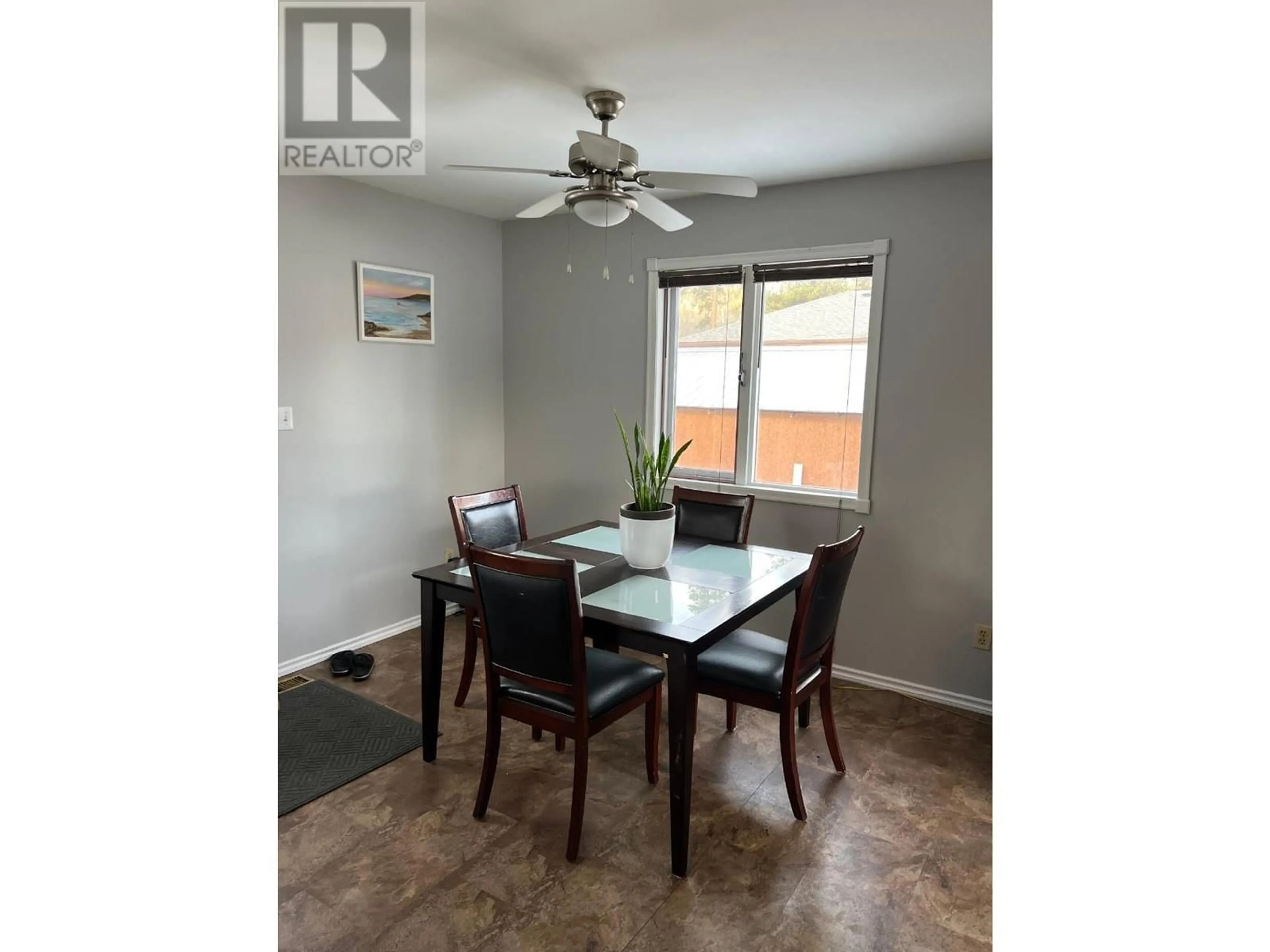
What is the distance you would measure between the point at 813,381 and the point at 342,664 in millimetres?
2608

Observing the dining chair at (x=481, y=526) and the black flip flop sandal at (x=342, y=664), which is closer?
the dining chair at (x=481, y=526)

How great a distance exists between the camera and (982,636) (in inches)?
122

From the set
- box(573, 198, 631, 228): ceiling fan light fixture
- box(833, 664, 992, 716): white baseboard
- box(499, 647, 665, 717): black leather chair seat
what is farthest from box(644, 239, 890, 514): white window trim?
box(499, 647, 665, 717): black leather chair seat

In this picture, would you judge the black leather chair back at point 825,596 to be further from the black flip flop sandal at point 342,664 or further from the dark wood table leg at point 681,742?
the black flip flop sandal at point 342,664

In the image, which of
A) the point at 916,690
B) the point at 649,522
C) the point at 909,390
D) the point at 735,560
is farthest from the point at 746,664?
the point at 909,390

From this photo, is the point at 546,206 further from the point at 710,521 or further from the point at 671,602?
the point at 710,521

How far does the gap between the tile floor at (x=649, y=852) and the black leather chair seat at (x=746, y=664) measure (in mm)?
409

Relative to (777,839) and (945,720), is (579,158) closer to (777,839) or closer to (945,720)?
(777,839)

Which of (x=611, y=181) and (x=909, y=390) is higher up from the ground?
(x=611, y=181)

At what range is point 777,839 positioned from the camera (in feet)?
7.28

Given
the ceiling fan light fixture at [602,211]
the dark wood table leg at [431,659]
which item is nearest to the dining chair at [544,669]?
the dark wood table leg at [431,659]

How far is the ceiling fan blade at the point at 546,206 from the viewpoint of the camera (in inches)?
90.8

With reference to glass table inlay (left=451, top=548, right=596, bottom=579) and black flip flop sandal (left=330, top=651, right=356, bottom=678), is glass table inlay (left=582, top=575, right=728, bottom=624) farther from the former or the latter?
black flip flop sandal (left=330, top=651, right=356, bottom=678)
